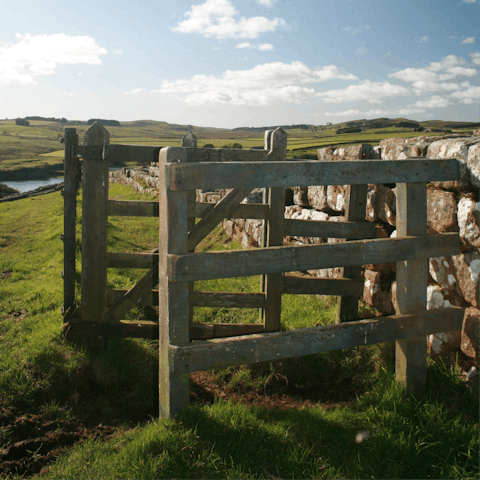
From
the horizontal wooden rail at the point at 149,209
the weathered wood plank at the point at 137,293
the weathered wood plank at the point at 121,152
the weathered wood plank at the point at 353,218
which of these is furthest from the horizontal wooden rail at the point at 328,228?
the weathered wood plank at the point at 121,152

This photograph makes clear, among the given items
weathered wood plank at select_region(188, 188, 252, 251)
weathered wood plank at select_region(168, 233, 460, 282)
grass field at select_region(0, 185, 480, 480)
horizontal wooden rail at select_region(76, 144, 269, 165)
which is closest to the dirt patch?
grass field at select_region(0, 185, 480, 480)

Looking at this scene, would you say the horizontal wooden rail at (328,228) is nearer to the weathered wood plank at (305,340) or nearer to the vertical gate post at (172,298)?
the weathered wood plank at (305,340)

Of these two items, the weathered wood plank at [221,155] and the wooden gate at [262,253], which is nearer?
the wooden gate at [262,253]

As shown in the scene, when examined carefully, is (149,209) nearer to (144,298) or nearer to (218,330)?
(144,298)

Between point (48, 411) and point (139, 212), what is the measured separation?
2.17 m

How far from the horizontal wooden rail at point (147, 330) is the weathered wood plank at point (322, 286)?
60 centimetres

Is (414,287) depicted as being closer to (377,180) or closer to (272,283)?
(377,180)

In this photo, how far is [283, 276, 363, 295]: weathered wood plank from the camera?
438cm

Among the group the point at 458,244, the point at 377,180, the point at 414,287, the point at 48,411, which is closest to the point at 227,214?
the point at 377,180

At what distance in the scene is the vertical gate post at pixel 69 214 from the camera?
14.4ft

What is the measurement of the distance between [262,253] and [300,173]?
0.67 m

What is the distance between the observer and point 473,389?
3.23m

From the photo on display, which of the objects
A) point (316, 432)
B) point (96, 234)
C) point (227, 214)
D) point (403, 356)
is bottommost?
point (316, 432)

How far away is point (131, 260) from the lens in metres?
4.45
